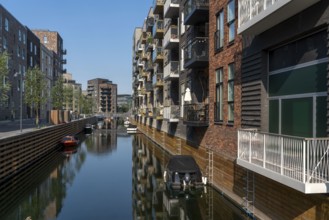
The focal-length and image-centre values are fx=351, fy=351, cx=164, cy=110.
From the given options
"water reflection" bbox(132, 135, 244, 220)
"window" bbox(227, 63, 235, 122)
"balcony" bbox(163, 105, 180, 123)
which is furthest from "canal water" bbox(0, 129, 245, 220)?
"window" bbox(227, 63, 235, 122)

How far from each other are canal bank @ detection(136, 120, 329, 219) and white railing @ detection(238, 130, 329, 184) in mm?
850

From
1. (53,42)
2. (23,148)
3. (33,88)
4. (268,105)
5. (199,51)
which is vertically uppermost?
(53,42)

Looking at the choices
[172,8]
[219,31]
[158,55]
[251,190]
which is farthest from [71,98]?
[251,190]

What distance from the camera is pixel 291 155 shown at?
978cm

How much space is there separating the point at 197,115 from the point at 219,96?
3.64 meters

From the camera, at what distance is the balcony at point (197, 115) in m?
22.0

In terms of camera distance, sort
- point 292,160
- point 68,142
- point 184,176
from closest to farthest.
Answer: point 292,160
point 184,176
point 68,142

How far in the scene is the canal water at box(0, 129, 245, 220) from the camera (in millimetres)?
16266

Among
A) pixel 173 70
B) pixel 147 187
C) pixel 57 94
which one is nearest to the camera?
pixel 147 187

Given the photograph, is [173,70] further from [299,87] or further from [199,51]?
[299,87]

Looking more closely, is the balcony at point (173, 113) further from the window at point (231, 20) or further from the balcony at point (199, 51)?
the window at point (231, 20)

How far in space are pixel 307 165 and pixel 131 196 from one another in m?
13.1

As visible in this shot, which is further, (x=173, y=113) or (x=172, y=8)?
(x=172, y=8)

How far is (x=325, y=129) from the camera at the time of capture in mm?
10555
